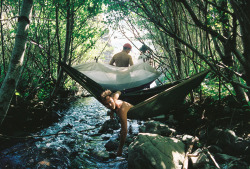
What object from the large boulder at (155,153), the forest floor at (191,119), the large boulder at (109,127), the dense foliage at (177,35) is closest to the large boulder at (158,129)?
the forest floor at (191,119)

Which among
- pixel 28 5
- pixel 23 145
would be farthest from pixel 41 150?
pixel 28 5

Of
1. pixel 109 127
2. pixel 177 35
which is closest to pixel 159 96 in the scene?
pixel 177 35

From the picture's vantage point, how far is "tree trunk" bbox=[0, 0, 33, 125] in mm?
1200

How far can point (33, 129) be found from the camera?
328 cm

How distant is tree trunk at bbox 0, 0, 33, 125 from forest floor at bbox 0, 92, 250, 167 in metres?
1.30

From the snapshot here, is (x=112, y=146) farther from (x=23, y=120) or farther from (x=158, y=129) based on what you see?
(x=23, y=120)

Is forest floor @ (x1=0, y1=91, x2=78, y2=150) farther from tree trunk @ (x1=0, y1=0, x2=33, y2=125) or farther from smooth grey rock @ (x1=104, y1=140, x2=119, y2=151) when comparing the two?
tree trunk @ (x1=0, y1=0, x2=33, y2=125)

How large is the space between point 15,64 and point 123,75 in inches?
81.3

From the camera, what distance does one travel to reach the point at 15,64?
123 centimetres

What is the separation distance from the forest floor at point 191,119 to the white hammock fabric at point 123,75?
1174mm

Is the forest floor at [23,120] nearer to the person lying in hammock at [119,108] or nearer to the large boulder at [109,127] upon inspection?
the large boulder at [109,127]

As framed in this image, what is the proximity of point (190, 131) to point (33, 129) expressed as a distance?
131 inches

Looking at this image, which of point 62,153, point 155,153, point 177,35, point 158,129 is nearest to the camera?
point 155,153

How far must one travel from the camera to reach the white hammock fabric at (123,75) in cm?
298
